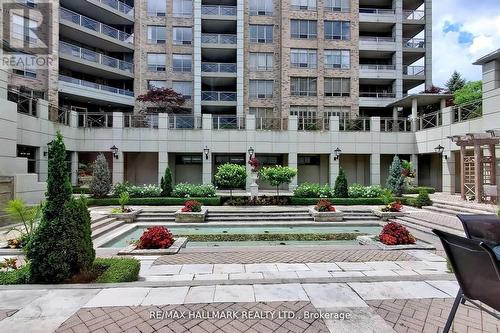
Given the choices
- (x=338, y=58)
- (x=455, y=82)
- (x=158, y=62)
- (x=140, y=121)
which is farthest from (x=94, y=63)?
(x=455, y=82)

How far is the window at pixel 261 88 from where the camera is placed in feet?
99.5

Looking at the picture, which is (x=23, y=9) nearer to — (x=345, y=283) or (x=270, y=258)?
(x=270, y=258)

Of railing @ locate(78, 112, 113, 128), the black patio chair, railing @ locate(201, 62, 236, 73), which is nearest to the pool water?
the black patio chair

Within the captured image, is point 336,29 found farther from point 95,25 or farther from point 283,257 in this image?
point 283,257

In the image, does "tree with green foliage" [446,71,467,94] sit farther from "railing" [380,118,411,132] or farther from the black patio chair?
the black patio chair

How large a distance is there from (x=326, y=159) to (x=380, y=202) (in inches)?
408

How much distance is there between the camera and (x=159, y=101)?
92.3 feet

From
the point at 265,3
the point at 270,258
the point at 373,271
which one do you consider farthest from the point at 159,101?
the point at 373,271

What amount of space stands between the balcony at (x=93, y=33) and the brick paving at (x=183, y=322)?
30375mm

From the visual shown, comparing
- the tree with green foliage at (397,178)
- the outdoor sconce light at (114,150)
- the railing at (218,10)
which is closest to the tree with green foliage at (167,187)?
the outdoor sconce light at (114,150)

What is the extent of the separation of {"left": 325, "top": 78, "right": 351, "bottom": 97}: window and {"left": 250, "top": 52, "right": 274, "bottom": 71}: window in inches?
257

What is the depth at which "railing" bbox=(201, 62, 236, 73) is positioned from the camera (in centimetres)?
3029

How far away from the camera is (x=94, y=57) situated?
28.2 m

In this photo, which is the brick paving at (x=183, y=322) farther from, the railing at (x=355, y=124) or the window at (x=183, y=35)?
the window at (x=183, y=35)
